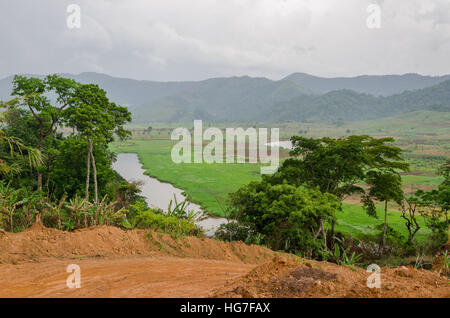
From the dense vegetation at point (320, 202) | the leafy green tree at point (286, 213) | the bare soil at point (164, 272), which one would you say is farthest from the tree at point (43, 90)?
the dense vegetation at point (320, 202)

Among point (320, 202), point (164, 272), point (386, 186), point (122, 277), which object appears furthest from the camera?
point (386, 186)

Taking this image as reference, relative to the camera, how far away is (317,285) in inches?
230

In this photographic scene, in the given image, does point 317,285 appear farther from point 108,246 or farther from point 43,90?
point 43,90

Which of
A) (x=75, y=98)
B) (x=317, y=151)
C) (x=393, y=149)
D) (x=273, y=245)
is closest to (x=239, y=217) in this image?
(x=273, y=245)

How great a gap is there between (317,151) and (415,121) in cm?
16971

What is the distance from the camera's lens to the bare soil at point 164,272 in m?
6.06

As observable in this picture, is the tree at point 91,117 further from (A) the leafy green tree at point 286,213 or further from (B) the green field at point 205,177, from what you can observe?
(B) the green field at point 205,177

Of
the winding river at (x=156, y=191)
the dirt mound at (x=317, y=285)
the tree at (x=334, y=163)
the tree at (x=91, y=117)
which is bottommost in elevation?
the winding river at (x=156, y=191)

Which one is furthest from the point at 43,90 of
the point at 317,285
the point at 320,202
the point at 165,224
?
the point at 317,285

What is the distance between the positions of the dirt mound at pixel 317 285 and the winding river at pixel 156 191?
14.2m

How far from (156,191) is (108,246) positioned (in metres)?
28.5

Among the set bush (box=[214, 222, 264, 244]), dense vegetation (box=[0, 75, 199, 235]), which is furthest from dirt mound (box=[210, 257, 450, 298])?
bush (box=[214, 222, 264, 244])
